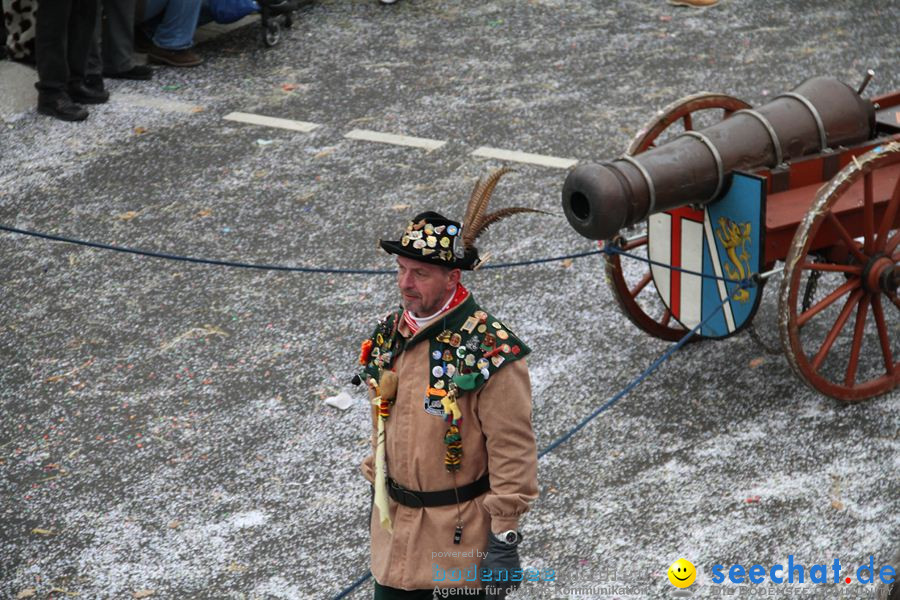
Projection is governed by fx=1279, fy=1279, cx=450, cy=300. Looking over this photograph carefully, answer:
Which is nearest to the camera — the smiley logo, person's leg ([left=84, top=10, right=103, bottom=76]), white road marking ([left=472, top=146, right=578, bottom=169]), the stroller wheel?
the smiley logo

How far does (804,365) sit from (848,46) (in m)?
5.86

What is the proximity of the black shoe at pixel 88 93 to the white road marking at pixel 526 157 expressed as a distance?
10.2ft

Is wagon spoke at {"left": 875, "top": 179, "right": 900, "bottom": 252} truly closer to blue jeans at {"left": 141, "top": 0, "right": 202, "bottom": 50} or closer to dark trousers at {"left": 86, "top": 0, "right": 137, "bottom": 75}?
dark trousers at {"left": 86, "top": 0, "right": 137, "bottom": 75}

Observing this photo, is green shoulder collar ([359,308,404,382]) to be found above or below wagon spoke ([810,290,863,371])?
above

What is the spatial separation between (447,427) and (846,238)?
8.80 ft

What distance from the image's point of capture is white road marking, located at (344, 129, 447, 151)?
912cm

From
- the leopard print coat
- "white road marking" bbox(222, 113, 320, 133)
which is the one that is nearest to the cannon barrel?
"white road marking" bbox(222, 113, 320, 133)

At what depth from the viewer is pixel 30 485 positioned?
5738 millimetres

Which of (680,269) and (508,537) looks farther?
(680,269)

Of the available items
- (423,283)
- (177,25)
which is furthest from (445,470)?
(177,25)

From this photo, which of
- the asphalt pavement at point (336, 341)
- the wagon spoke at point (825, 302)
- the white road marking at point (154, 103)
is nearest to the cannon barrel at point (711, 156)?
the wagon spoke at point (825, 302)

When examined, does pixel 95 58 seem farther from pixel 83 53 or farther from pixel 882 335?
pixel 882 335

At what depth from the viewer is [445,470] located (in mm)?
3908

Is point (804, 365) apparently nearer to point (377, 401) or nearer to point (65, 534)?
point (377, 401)
